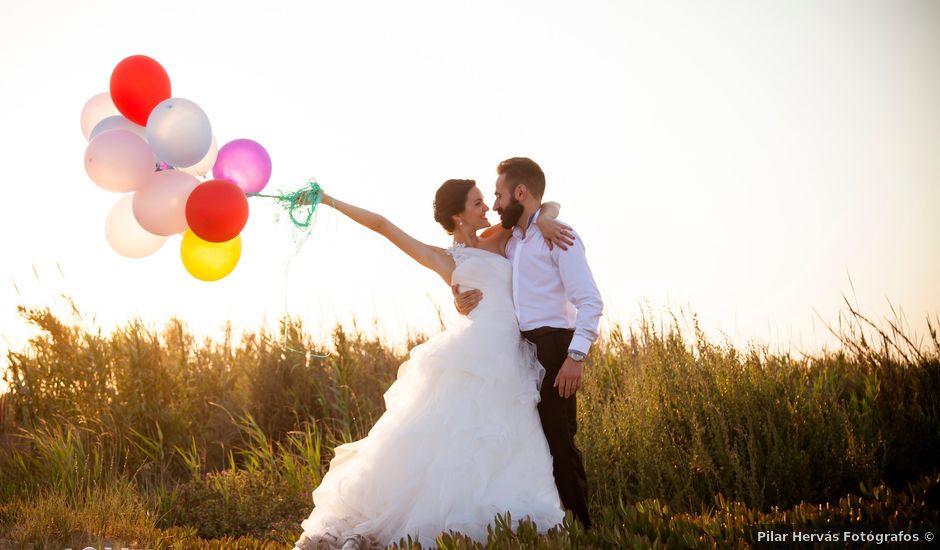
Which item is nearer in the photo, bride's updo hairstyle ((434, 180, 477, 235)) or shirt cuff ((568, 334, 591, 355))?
shirt cuff ((568, 334, 591, 355))

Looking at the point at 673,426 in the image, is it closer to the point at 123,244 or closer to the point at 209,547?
the point at 209,547

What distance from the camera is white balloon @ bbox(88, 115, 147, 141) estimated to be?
6.20 metres

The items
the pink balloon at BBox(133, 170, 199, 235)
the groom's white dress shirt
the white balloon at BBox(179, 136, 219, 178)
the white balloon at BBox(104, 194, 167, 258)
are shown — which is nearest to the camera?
the groom's white dress shirt

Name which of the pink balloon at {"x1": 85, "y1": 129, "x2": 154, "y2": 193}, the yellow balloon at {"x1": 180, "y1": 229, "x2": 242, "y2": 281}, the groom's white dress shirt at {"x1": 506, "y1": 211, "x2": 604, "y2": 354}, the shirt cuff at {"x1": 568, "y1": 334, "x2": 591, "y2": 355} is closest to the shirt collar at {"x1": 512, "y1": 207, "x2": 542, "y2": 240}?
the groom's white dress shirt at {"x1": 506, "y1": 211, "x2": 604, "y2": 354}

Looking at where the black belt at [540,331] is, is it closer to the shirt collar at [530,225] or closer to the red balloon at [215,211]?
the shirt collar at [530,225]

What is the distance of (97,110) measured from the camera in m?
6.60

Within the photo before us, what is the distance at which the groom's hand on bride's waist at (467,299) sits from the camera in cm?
511

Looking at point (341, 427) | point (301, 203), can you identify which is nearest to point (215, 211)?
point (301, 203)

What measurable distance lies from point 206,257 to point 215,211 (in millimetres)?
695

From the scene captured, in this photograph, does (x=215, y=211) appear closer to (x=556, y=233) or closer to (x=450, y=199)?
(x=450, y=199)

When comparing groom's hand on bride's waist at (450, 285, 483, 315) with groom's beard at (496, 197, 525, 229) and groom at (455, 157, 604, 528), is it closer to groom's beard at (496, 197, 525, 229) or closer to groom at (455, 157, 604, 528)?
groom at (455, 157, 604, 528)

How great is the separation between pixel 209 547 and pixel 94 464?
10.6ft

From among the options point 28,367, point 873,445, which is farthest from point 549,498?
point 28,367

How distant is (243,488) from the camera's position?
768 cm
